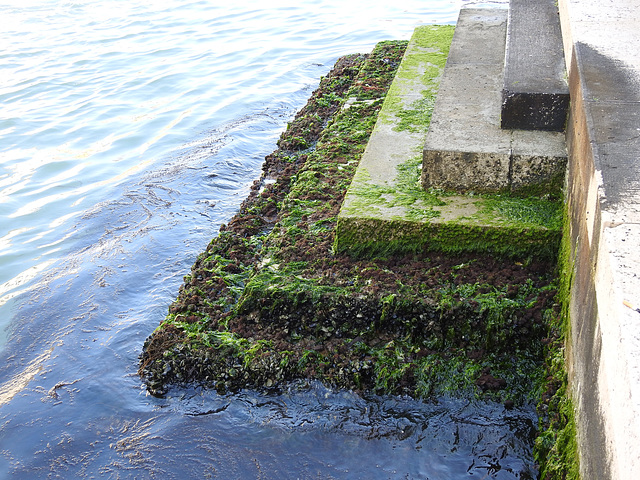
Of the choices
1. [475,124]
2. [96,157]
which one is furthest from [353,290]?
[96,157]

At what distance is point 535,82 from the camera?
4.60 m

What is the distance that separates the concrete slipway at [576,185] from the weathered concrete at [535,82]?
11 cm

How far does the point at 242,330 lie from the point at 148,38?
1144 cm

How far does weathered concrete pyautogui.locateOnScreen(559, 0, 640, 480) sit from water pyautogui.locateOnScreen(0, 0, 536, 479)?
3.12 ft

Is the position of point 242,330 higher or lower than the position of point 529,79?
lower

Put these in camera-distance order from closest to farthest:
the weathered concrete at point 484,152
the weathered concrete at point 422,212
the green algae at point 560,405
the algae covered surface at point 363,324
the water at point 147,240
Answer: the green algae at point 560,405, the water at point 147,240, the algae covered surface at point 363,324, the weathered concrete at point 422,212, the weathered concrete at point 484,152

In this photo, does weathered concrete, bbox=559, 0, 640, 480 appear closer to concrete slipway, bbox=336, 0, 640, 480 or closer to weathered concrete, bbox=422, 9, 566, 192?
concrete slipway, bbox=336, 0, 640, 480

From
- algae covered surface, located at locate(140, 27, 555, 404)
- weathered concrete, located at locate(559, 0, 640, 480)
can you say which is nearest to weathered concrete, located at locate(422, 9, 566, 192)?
weathered concrete, located at locate(559, 0, 640, 480)

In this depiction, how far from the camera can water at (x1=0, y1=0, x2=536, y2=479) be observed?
3551 millimetres

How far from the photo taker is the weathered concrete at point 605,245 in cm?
208

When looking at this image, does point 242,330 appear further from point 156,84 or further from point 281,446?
point 156,84

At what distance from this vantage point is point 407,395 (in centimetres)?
375

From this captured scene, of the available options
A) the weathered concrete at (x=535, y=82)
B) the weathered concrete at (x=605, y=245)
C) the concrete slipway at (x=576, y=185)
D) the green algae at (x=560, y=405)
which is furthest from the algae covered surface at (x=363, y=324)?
the weathered concrete at (x=535, y=82)

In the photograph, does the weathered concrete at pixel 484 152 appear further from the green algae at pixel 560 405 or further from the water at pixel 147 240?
the water at pixel 147 240
